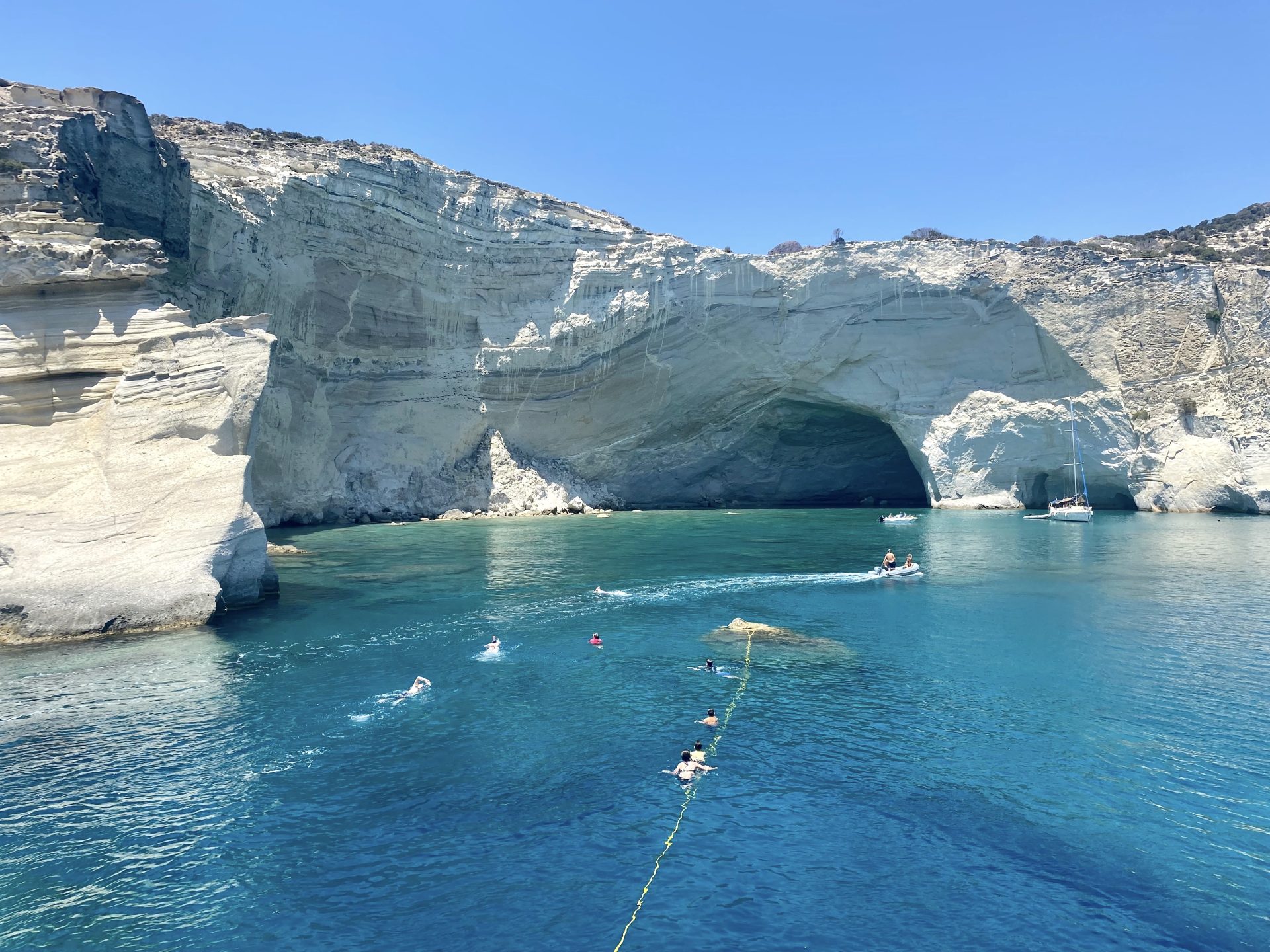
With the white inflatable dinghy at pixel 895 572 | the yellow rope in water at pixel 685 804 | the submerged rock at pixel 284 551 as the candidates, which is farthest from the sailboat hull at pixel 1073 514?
the submerged rock at pixel 284 551

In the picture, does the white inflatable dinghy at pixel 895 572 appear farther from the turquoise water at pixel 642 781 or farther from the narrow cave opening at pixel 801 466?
the narrow cave opening at pixel 801 466

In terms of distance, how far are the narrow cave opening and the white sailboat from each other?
11.8m

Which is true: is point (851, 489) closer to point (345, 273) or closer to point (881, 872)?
point (345, 273)

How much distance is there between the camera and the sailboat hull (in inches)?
1879

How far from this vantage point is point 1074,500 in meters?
50.6

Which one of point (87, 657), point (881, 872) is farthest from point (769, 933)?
point (87, 657)

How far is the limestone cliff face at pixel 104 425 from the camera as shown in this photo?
20.9m

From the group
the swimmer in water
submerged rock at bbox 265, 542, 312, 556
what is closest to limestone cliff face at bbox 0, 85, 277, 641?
submerged rock at bbox 265, 542, 312, 556

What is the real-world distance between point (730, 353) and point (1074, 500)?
2292cm

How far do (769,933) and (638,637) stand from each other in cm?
1236

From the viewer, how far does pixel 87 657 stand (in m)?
18.8

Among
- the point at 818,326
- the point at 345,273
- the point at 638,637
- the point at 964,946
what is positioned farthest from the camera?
the point at 818,326

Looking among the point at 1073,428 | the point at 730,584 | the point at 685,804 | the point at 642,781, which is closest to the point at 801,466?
the point at 1073,428

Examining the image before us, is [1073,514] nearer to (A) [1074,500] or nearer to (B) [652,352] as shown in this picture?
(A) [1074,500]
